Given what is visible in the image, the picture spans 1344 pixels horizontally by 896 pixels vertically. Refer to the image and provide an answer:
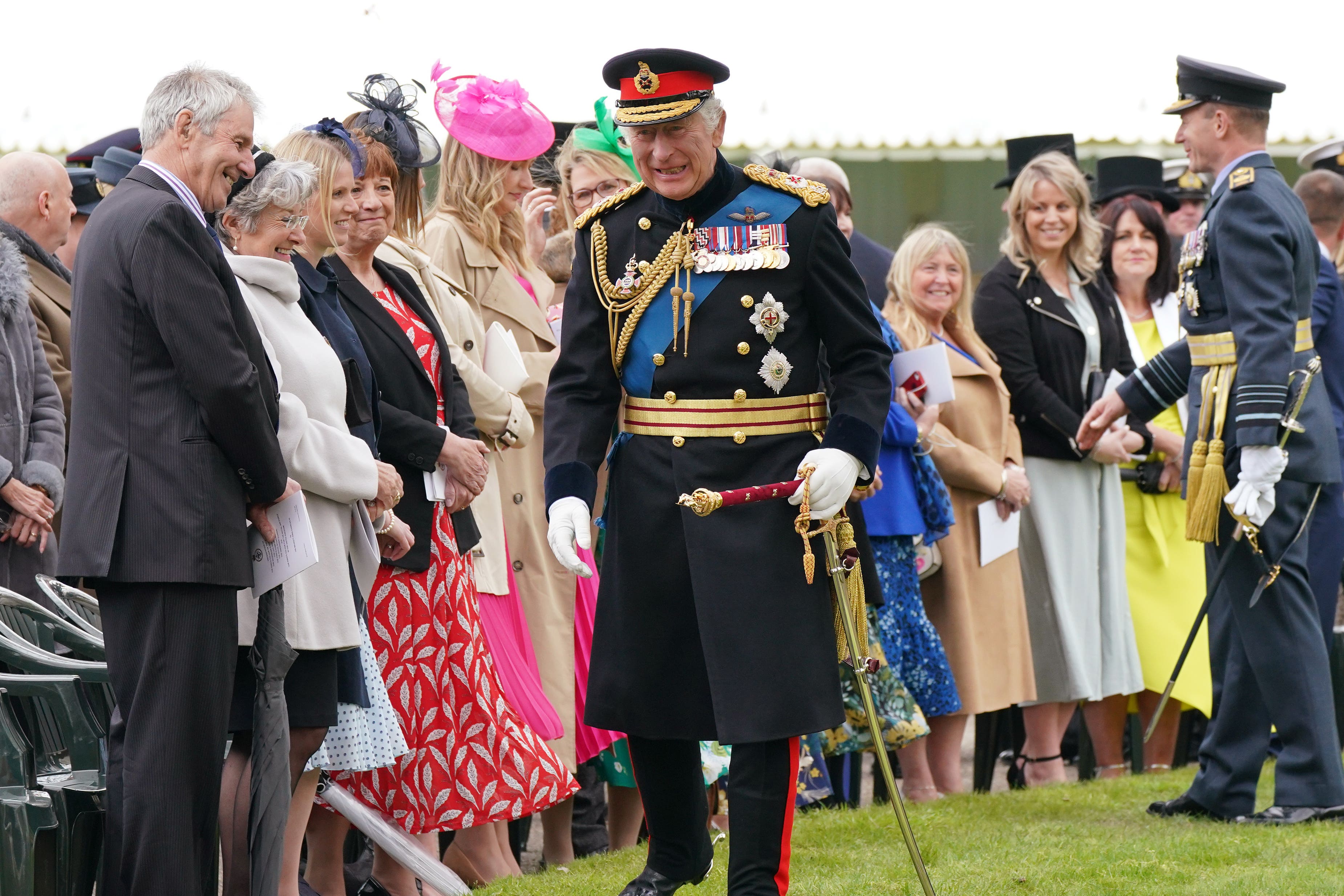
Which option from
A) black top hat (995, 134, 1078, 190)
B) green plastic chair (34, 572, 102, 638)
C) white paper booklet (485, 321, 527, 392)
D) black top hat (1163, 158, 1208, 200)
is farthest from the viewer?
black top hat (1163, 158, 1208, 200)

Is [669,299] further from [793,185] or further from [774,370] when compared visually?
[793,185]

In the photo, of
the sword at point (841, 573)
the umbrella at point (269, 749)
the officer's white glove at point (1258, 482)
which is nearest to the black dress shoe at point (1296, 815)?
the officer's white glove at point (1258, 482)

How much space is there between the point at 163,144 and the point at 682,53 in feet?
3.75

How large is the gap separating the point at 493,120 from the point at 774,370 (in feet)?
6.80

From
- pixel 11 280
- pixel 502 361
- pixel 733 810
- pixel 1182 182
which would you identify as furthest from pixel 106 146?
pixel 1182 182

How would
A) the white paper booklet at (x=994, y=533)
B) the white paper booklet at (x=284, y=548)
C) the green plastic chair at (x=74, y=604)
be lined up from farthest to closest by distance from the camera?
the white paper booklet at (x=994, y=533)
the green plastic chair at (x=74, y=604)
the white paper booklet at (x=284, y=548)

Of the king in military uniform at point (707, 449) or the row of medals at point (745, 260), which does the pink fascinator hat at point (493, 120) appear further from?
the row of medals at point (745, 260)

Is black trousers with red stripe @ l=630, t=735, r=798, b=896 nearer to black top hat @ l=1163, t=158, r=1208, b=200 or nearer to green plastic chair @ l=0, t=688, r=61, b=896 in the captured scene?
green plastic chair @ l=0, t=688, r=61, b=896

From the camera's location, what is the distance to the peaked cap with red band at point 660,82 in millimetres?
3773

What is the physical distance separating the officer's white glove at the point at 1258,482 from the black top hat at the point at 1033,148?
8.87ft

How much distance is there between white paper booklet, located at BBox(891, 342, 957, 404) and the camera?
20.1ft

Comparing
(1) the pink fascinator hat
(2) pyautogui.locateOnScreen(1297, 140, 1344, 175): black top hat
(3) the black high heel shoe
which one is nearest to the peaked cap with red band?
(1) the pink fascinator hat

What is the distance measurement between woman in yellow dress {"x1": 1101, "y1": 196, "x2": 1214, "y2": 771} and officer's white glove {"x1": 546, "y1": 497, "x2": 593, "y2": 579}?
12.9 feet

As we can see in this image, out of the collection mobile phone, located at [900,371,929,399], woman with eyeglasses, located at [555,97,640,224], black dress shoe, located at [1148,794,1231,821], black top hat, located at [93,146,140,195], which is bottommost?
black dress shoe, located at [1148,794,1231,821]
